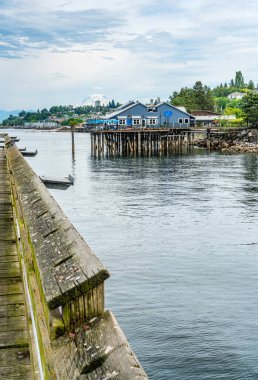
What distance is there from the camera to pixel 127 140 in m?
73.2

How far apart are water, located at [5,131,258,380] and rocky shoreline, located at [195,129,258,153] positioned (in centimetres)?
4204

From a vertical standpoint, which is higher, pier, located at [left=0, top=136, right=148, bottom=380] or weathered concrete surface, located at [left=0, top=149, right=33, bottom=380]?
pier, located at [left=0, top=136, right=148, bottom=380]

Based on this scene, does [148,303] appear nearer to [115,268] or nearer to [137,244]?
[115,268]

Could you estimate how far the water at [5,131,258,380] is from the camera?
10.4 metres

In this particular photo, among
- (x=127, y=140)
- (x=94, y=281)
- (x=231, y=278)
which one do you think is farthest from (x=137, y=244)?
(x=127, y=140)

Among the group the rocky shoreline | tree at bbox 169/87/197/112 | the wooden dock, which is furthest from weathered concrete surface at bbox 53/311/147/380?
tree at bbox 169/87/197/112

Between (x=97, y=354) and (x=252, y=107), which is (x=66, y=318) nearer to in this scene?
(x=97, y=354)

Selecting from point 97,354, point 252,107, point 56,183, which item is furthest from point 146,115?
point 97,354

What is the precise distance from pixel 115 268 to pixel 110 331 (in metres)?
14.6

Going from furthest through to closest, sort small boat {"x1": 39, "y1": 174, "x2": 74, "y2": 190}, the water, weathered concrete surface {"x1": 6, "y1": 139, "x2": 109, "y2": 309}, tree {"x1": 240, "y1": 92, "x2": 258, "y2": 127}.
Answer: tree {"x1": 240, "y1": 92, "x2": 258, "y2": 127}
small boat {"x1": 39, "y1": 174, "x2": 74, "y2": 190}
the water
weathered concrete surface {"x1": 6, "y1": 139, "x2": 109, "y2": 309}

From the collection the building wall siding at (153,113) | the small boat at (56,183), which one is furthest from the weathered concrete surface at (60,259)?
the building wall siding at (153,113)

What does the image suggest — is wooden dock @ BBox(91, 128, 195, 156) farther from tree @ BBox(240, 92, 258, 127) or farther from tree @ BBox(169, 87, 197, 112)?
tree @ BBox(169, 87, 197, 112)

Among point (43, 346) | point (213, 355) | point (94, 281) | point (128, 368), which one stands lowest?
point (213, 355)

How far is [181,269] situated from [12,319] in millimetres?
12861
